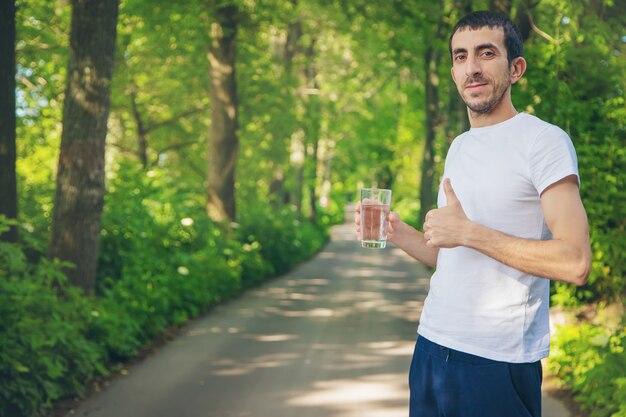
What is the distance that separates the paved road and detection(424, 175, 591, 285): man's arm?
5.22 m

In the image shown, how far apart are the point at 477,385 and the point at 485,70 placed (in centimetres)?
103

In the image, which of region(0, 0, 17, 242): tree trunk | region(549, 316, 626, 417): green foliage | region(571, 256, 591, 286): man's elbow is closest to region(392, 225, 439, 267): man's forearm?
region(571, 256, 591, 286): man's elbow

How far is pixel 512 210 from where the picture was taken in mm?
2852

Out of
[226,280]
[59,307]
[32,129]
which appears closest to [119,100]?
[32,129]

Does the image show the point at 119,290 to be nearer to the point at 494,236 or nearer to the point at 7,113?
the point at 7,113

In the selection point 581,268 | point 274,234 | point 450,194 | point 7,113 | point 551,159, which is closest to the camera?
point 581,268

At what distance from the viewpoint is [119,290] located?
446 inches

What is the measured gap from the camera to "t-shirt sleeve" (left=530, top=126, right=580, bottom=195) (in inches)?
106

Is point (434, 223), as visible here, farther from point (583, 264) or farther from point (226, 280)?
point (226, 280)

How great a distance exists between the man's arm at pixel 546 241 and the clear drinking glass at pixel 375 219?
678 mm

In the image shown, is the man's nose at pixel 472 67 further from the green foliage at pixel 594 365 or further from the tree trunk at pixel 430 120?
the tree trunk at pixel 430 120

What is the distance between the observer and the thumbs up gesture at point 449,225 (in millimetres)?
2803

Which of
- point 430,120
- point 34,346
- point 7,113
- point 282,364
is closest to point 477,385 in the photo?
point 34,346

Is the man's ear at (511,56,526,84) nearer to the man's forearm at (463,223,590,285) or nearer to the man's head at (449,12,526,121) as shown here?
the man's head at (449,12,526,121)
